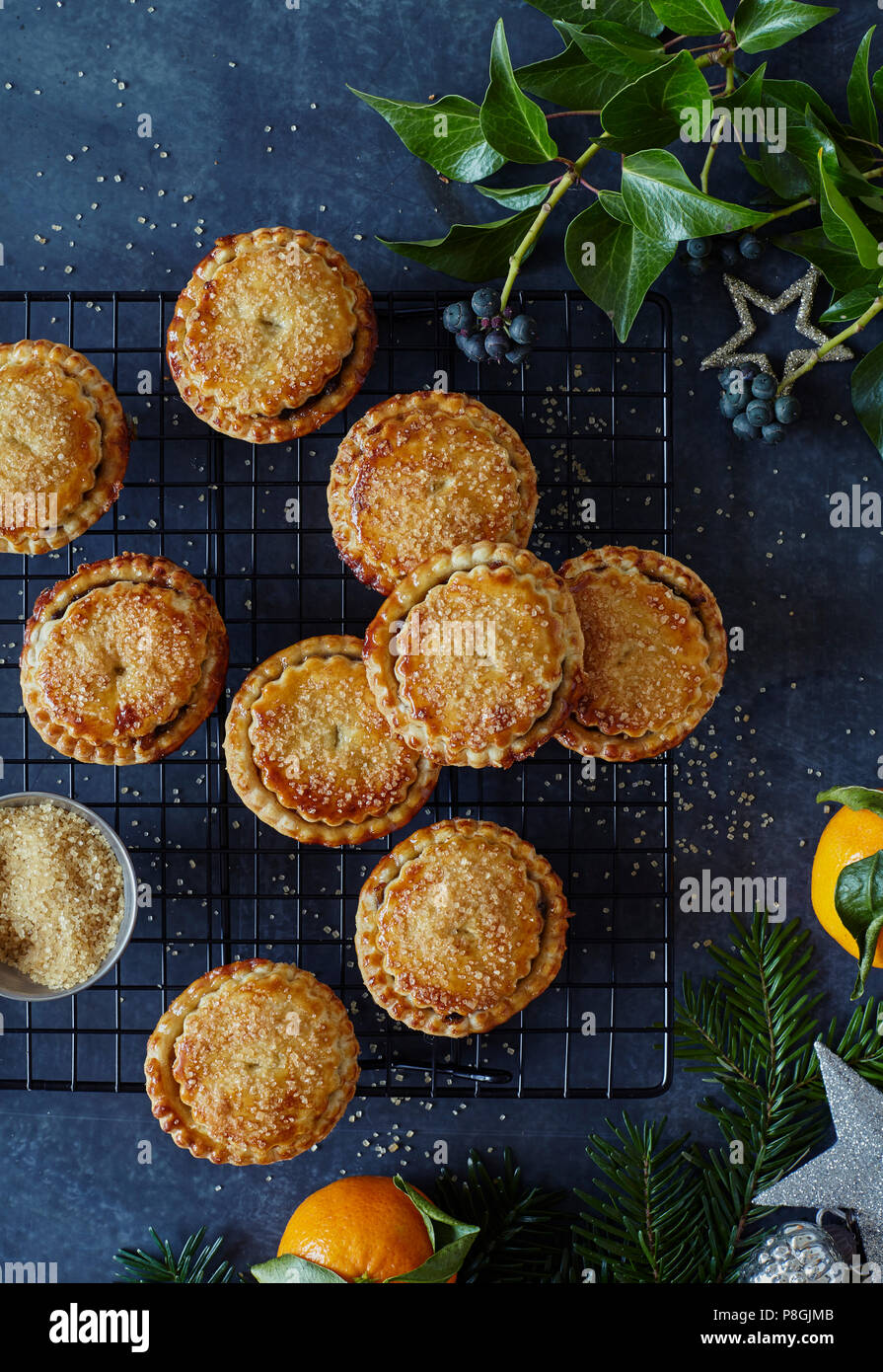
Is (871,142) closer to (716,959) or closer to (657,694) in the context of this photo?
(657,694)

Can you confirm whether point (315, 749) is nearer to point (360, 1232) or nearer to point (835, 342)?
point (360, 1232)

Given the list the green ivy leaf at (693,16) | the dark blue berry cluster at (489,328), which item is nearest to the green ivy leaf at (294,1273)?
the dark blue berry cluster at (489,328)

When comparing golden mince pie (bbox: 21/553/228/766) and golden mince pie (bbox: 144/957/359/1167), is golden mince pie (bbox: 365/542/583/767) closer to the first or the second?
golden mince pie (bbox: 21/553/228/766)

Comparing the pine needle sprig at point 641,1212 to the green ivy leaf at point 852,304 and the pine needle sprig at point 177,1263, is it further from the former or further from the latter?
the green ivy leaf at point 852,304

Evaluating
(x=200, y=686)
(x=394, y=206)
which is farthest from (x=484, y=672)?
(x=394, y=206)

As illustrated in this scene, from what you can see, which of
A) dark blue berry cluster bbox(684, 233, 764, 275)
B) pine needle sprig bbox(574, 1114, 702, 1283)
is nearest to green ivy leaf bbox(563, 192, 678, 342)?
dark blue berry cluster bbox(684, 233, 764, 275)
